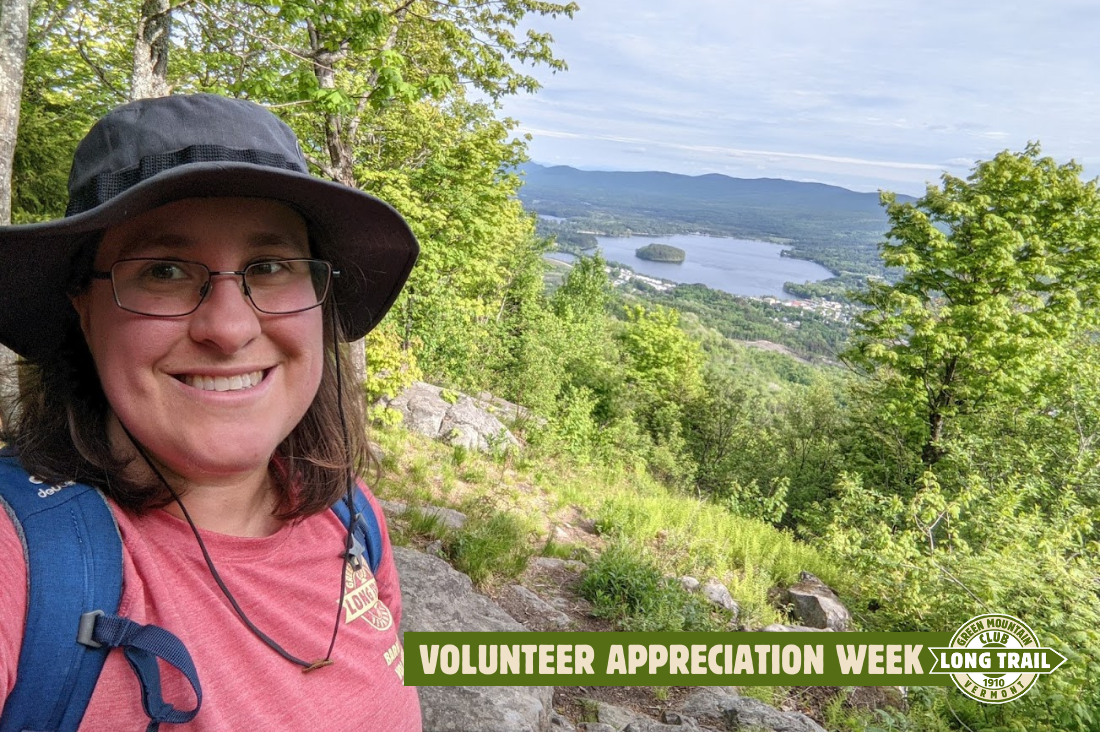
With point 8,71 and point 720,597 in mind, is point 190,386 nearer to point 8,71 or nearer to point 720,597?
point 8,71

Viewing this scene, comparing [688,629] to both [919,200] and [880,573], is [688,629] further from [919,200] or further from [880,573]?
[919,200]

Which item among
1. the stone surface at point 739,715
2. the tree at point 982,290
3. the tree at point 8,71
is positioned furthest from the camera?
the tree at point 982,290

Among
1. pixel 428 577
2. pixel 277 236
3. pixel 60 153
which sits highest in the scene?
pixel 60 153

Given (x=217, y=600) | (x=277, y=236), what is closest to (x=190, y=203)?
(x=277, y=236)

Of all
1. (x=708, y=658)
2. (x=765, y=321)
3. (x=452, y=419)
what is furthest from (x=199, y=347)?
(x=765, y=321)

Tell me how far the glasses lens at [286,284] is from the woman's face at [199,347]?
19mm

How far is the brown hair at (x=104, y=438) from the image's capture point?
Answer: 960 millimetres

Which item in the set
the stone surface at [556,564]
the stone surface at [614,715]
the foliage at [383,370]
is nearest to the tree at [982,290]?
the stone surface at [556,564]

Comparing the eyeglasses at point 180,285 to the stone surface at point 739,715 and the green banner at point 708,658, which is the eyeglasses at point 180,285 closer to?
the green banner at point 708,658

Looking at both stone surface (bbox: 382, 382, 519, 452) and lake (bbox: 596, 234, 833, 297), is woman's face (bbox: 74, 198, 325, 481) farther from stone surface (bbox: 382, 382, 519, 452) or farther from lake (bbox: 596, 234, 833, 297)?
lake (bbox: 596, 234, 833, 297)

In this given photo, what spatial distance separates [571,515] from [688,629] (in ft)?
11.9

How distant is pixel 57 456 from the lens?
0.96 metres

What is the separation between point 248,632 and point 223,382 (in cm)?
45

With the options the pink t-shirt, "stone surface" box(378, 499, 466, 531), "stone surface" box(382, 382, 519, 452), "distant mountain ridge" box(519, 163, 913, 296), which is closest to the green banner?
the pink t-shirt
